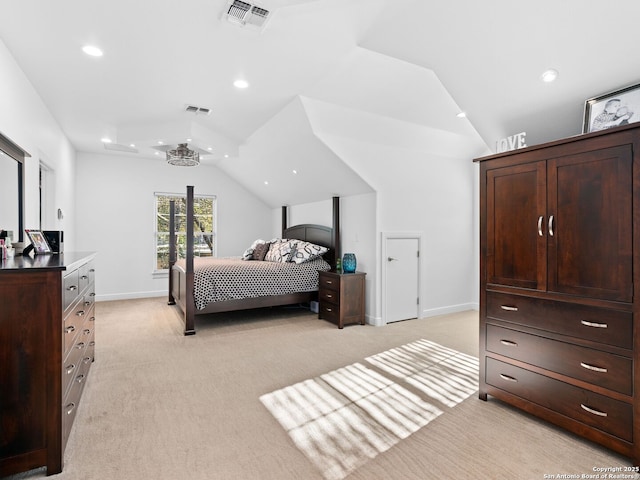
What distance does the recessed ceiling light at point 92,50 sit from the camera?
8.61ft

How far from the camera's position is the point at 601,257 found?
1.87 metres

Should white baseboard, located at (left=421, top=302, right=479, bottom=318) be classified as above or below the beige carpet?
above

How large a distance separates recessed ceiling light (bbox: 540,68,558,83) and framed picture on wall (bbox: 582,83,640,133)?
0.26 metres

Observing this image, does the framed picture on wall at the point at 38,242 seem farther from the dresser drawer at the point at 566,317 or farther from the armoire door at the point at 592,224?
the armoire door at the point at 592,224

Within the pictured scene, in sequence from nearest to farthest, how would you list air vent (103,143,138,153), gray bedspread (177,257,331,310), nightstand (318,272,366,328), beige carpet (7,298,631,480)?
beige carpet (7,298,631,480) < gray bedspread (177,257,331,310) < nightstand (318,272,366,328) < air vent (103,143,138,153)

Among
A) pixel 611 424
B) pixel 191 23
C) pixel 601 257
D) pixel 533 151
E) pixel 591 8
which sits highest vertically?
pixel 191 23

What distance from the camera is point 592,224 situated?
6.26 feet

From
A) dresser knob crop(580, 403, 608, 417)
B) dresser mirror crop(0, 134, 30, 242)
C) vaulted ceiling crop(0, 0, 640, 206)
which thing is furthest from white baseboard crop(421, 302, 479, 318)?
dresser mirror crop(0, 134, 30, 242)

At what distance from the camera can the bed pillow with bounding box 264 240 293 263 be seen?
5227 millimetres

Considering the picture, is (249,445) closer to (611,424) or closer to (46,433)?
(46,433)

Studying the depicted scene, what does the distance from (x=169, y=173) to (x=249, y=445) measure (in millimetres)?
5774

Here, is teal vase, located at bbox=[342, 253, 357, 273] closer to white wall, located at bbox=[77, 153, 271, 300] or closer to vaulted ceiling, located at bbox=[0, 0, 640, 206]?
vaulted ceiling, located at bbox=[0, 0, 640, 206]

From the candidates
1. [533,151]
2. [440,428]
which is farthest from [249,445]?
[533,151]

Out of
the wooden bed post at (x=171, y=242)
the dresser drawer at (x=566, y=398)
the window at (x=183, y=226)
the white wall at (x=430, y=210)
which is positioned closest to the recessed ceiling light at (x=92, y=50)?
the white wall at (x=430, y=210)
